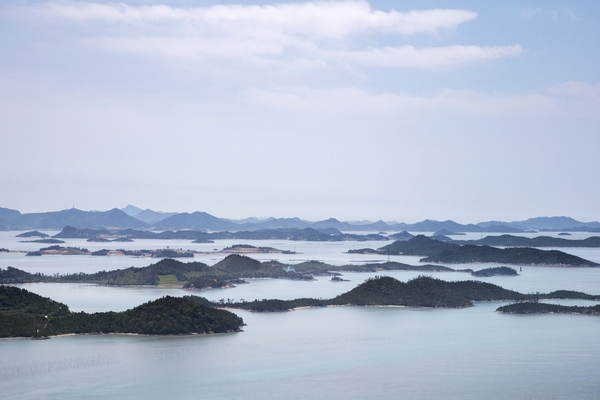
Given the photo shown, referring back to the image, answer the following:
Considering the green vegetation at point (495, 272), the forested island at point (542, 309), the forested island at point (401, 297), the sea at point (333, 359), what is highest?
the green vegetation at point (495, 272)

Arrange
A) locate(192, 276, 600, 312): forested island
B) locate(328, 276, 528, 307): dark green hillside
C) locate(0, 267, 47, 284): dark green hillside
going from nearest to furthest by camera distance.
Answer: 1. locate(192, 276, 600, 312): forested island
2. locate(328, 276, 528, 307): dark green hillside
3. locate(0, 267, 47, 284): dark green hillside

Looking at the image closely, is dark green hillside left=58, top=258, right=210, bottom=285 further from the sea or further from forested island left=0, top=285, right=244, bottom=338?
forested island left=0, top=285, right=244, bottom=338

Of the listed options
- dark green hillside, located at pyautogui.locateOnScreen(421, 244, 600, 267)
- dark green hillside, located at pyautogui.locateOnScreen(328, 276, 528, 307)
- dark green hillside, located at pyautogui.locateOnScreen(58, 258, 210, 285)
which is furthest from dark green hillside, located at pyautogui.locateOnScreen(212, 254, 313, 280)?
dark green hillside, located at pyautogui.locateOnScreen(421, 244, 600, 267)

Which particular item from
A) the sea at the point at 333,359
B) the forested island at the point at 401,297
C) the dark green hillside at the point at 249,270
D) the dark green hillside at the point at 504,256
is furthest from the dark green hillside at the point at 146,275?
the dark green hillside at the point at 504,256

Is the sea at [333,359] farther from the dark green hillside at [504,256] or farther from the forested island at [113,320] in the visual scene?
Answer: the dark green hillside at [504,256]

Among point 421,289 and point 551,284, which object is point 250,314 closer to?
point 421,289

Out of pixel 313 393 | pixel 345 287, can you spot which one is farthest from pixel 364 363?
pixel 345 287

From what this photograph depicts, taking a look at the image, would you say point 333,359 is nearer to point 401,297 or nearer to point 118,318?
point 118,318

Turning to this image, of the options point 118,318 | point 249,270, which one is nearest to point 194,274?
point 249,270
